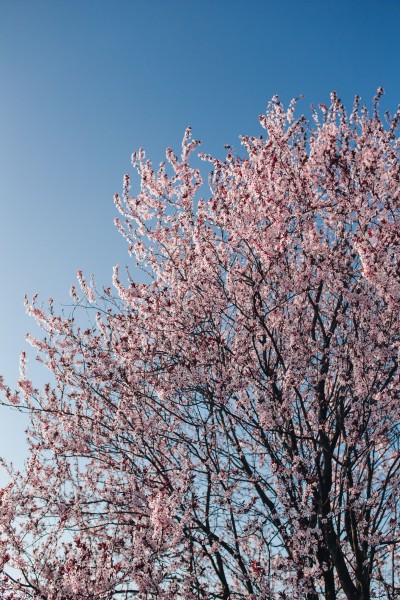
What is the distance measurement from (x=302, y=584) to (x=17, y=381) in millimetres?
5572

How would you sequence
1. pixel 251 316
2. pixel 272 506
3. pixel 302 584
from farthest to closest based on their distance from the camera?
pixel 251 316 → pixel 272 506 → pixel 302 584

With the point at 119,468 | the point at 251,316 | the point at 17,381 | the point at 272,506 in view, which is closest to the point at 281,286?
the point at 251,316

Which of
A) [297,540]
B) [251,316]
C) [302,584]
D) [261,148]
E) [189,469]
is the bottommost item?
[302,584]

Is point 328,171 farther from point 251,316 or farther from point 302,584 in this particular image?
point 302,584

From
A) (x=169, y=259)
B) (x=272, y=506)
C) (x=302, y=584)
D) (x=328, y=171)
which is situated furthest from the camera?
(x=169, y=259)

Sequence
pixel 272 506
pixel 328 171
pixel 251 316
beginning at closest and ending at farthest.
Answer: pixel 272 506 → pixel 251 316 → pixel 328 171

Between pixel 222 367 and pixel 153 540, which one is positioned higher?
pixel 222 367

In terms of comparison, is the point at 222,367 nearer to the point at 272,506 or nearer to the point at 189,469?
the point at 189,469

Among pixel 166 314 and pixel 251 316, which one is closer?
pixel 251 316

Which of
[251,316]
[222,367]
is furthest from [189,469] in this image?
[251,316]

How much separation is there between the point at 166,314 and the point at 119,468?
2.70m

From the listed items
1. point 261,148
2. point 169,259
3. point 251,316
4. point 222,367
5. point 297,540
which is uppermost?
point 261,148

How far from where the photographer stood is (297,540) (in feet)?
19.7

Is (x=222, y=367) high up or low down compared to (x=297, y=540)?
up
